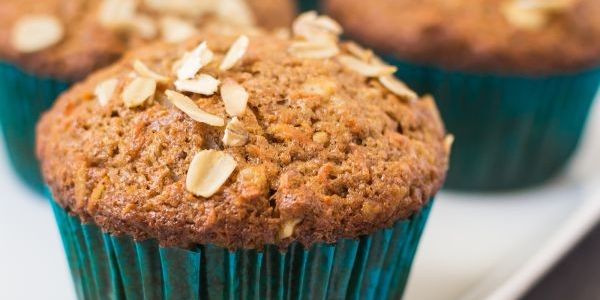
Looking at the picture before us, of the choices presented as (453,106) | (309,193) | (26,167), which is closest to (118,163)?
(309,193)

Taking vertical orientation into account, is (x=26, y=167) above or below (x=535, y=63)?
below

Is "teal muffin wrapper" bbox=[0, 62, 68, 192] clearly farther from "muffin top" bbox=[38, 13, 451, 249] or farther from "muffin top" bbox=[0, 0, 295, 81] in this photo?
"muffin top" bbox=[38, 13, 451, 249]

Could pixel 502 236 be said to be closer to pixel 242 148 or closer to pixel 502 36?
pixel 502 36

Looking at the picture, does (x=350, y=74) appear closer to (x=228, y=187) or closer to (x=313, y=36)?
(x=313, y=36)

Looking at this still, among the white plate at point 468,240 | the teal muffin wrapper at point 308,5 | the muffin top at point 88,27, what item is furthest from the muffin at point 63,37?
the teal muffin wrapper at point 308,5

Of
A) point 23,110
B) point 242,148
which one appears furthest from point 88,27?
→ point 242,148

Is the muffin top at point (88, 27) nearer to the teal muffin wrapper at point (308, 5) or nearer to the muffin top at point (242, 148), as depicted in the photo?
the muffin top at point (242, 148)
